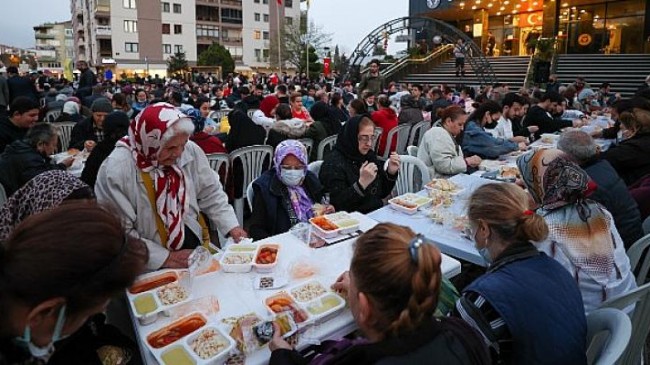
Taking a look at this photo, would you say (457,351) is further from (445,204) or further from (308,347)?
(445,204)

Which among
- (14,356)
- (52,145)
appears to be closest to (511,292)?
(14,356)

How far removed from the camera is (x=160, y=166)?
2561 mm

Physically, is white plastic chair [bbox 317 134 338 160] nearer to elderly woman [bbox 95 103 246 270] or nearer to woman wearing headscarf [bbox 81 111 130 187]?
woman wearing headscarf [bbox 81 111 130 187]

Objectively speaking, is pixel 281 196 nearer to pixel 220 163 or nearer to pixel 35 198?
pixel 35 198

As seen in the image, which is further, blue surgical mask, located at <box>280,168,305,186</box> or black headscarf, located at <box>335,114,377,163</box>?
black headscarf, located at <box>335,114,377,163</box>

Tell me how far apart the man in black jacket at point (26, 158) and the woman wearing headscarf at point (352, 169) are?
270 cm

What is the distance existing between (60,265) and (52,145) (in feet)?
12.2

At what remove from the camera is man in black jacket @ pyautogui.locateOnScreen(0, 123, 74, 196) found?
398 cm

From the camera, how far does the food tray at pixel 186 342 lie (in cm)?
167

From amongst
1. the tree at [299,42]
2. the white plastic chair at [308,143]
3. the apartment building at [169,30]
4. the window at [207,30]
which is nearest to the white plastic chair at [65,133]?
the white plastic chair at [308,143]

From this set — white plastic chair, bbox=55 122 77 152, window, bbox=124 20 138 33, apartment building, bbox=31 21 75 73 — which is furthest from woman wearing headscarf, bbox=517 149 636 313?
apartment building, bbox=31 21 75 73

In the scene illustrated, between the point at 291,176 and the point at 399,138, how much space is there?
4.71 meters

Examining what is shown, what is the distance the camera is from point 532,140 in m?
7.36

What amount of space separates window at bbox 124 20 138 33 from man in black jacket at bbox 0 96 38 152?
46984 mm
